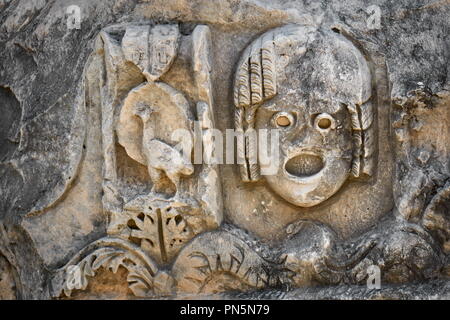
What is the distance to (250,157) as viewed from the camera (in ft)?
10.4

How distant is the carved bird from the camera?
312 centimetres

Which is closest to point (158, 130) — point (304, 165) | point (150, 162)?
point (150, 162)

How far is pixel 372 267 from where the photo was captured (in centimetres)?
308

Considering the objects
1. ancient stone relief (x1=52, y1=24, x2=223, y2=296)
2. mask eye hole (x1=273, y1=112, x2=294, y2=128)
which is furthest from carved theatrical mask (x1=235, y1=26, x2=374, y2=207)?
ancient stone relief (x1=52, y1=24, x2=223, y2=296)

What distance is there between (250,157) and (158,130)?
29cm

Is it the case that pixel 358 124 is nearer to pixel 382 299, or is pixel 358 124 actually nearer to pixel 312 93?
pixel 312 93

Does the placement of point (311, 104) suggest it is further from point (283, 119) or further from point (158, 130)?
point (158, 130)

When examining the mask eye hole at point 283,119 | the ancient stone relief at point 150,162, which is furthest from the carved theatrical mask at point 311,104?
the ancient stone relief at point 150,162

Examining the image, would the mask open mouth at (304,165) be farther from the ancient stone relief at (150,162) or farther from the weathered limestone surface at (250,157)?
the ancient stone relief at (150,162)

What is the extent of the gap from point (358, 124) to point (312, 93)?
162 millimetres

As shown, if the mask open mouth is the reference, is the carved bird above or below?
above

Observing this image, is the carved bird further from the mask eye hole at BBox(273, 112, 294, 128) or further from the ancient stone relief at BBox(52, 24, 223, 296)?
the mask eye hole at BBox(273, 112, 294, 128)

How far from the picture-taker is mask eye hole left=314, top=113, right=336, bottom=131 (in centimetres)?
310

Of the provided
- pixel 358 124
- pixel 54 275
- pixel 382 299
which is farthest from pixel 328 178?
pixel 54 275
